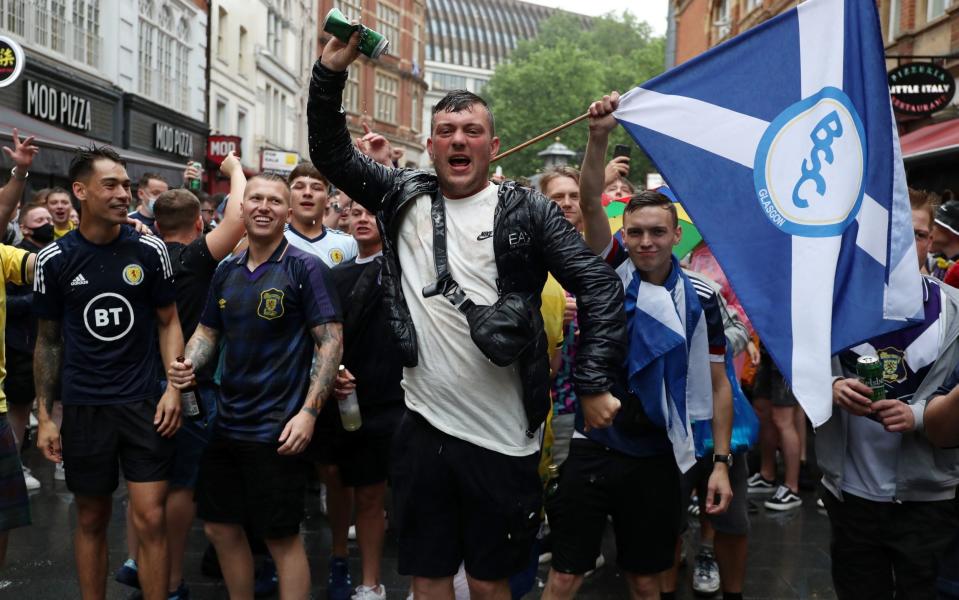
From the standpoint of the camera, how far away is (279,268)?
444 cm

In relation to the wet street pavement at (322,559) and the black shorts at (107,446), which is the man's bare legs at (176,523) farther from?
the black shorts at (107,446)

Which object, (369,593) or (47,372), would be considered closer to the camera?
(47,372)

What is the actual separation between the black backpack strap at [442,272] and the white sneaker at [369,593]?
224cm

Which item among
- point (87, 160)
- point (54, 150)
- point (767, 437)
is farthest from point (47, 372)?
point (54, 150)

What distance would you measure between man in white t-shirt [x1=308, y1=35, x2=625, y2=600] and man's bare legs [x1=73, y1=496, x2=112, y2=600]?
69.4 inches

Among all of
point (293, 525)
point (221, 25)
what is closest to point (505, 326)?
point (293, 525)

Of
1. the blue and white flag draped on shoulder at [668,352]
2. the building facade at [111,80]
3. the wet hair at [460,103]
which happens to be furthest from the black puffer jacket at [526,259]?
the building facade at [111,80]

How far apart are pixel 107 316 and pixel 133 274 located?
8.7 inches

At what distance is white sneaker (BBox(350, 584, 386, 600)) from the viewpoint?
4996 mm

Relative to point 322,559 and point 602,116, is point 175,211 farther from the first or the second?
point 602,116

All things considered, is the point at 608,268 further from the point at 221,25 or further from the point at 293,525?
the point at 221,25

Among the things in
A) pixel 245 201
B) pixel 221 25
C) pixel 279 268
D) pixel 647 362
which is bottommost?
pixel 647 362

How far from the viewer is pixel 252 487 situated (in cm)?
432

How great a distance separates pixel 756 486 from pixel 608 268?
5.15 meters
